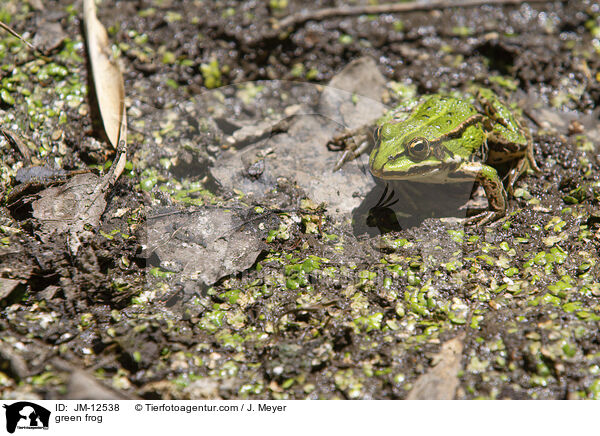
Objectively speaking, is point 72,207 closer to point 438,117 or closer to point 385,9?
point 438,117

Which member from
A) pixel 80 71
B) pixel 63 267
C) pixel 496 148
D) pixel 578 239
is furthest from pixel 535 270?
pixel 80 71

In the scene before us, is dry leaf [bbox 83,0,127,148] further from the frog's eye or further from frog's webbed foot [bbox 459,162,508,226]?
frog's webbed foot [bbox 459,162,508,226]

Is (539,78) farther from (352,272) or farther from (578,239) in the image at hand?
(352,272)
